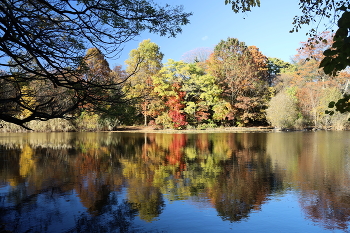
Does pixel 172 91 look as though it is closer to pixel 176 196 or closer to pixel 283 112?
pixel 283 112

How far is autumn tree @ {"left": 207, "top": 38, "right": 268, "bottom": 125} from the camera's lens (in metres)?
29.5

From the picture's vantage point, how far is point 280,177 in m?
7.28

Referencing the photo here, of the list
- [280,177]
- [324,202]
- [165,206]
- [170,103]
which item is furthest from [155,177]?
[170,103]

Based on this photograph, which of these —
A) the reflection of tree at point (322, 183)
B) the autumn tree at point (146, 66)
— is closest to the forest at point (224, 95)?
the autumn tree at point (146, 66)

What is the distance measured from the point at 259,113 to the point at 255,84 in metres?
3.01

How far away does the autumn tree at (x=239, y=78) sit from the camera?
96.9 feet

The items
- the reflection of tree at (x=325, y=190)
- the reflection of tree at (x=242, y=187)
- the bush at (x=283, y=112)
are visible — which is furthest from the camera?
the bush at (x=283, y=112)

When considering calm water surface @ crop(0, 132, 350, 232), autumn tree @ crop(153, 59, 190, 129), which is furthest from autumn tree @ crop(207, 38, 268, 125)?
calm water surface @ crop(0, 132, 350, 232)

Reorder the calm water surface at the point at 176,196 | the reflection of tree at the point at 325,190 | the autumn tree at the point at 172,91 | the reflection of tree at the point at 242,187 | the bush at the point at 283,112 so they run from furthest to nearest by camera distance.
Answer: the autumn tree at the point at 172,91 → the bush at the point at 283,112 → the reflection of tree at the point at 242,187 → the reflection of tree at the point at 325,190 → the calm water surface at the point at 176,196

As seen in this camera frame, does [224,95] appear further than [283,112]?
Yes

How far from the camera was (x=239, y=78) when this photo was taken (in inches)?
1161

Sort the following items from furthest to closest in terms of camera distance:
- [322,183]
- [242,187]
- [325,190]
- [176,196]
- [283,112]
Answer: [283,112], [322,183], [242,187], [325,190], [176,196]

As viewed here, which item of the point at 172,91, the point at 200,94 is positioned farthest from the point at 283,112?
the point at 172,91

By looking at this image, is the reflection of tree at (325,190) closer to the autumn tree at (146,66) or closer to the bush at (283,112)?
the bush at (283,112)
